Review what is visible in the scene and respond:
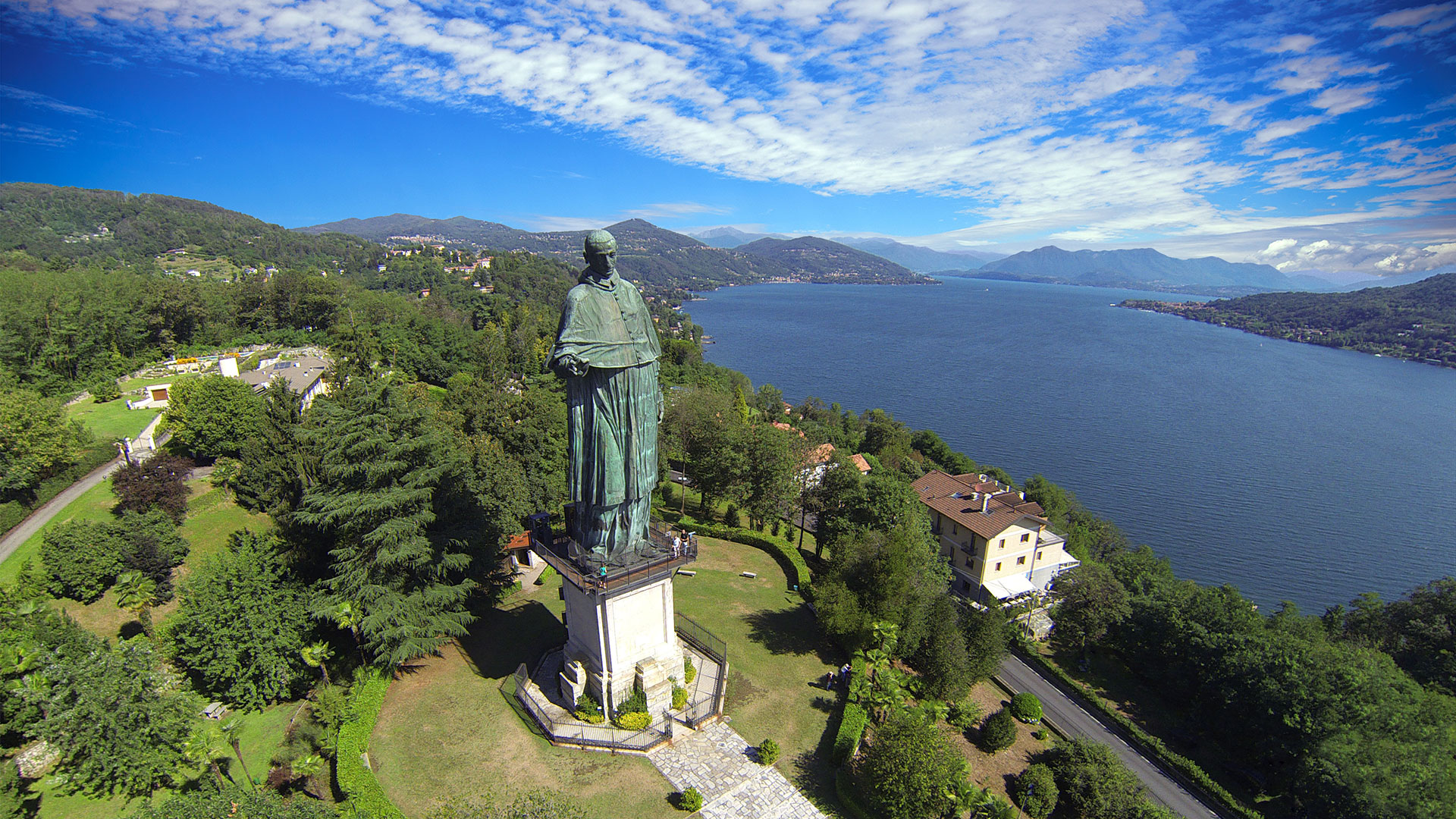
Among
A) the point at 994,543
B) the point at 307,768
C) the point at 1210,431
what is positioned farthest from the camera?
the point at 1210,431

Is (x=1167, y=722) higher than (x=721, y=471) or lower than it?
lower

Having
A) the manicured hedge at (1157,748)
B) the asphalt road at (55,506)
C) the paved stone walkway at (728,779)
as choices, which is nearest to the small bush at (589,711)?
the paved stone walkway at (728,779)

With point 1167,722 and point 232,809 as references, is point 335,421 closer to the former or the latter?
point 232,809

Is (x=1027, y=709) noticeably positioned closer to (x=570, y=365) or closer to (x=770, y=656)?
(x=770, y=656)

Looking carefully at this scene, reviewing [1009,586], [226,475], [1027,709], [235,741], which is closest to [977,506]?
[1009,586]

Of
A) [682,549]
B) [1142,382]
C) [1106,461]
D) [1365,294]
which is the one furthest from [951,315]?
[682,549]

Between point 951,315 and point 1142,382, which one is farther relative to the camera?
point 951,315

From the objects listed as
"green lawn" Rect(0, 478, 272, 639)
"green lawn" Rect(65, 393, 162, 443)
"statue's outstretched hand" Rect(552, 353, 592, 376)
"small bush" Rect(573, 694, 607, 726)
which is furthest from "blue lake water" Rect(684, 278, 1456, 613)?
"green lawn" Rect(65, 393, 162, 443)

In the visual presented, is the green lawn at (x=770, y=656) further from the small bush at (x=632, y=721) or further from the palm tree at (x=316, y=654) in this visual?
the palm tree at (x=316, y=654)
